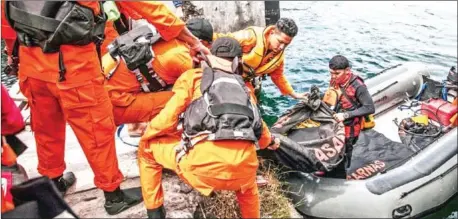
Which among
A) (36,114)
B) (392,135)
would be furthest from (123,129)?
(392,135)

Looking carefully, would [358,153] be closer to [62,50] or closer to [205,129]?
[205,129]

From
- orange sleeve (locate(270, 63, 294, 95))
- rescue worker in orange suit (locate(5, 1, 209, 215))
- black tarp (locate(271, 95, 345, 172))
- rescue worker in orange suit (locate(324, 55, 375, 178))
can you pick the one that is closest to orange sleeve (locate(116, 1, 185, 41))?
rescue worker in orange suit (locate(5, 1, 209, 215))

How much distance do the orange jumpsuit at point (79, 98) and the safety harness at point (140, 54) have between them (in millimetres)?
360

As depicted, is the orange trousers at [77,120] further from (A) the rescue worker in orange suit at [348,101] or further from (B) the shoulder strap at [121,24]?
(A) the rescue worker in orange suit at [348,101]

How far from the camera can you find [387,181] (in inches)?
181

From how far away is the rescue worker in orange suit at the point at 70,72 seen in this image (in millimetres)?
2717

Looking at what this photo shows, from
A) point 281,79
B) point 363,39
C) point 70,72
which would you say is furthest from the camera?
point 363,39

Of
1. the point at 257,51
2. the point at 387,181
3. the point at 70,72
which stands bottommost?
the point at 387,181

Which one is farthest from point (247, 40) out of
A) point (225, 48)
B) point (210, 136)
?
point (210, 136)

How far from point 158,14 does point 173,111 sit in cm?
66

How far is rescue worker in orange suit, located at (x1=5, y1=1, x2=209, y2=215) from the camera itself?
107 inches

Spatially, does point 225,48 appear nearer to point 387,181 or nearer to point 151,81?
point 151,81

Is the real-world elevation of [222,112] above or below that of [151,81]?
above

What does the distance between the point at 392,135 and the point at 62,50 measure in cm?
472
